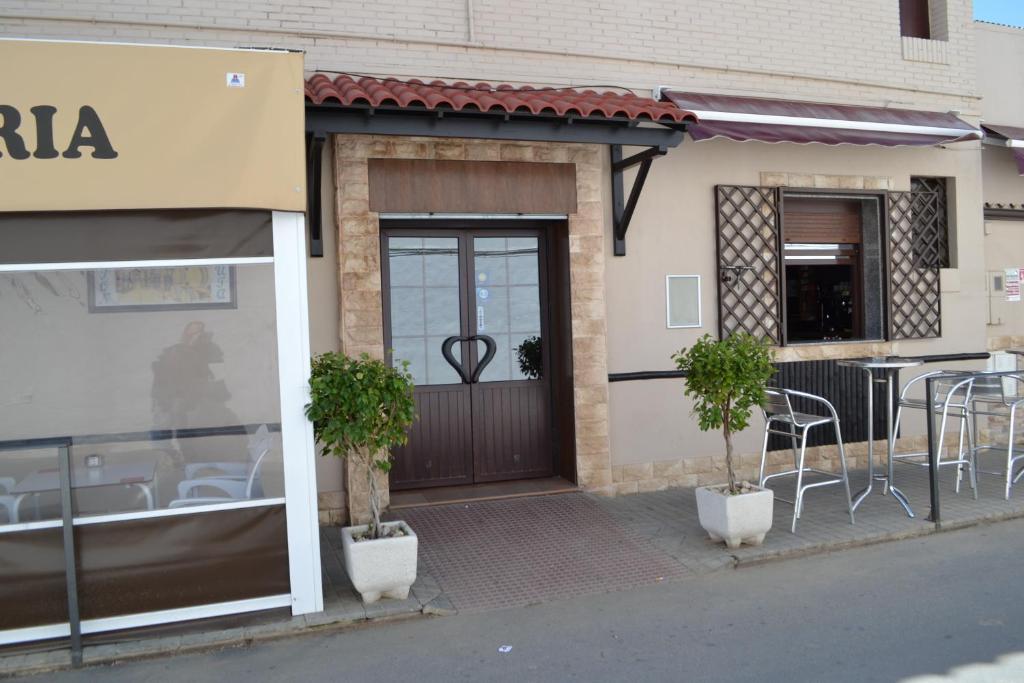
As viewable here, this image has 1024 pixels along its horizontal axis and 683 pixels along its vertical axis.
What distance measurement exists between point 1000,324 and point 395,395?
7971 millimetres

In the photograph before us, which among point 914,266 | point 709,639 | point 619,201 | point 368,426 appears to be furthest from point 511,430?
point 914,266

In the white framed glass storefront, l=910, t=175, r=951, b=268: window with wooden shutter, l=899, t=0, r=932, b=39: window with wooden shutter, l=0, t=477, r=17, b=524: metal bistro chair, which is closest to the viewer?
the white framed glass storefront

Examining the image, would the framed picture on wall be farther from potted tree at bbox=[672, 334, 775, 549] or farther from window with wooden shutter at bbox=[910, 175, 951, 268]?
window with wooden shutter at bbox=[910, 175, 951, 268]

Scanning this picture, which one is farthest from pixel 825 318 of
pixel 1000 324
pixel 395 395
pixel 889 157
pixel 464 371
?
pixel 395 395

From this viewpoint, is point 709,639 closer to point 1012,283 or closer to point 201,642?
point 201,642

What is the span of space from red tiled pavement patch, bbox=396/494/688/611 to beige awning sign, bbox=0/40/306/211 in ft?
8.43

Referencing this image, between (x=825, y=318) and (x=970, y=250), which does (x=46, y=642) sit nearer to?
(x=825, y=318)

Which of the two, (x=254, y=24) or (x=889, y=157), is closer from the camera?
(x=254, y=24)

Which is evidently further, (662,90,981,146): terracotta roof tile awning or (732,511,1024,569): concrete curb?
(662,90,981,146): terracotta roof tile awning

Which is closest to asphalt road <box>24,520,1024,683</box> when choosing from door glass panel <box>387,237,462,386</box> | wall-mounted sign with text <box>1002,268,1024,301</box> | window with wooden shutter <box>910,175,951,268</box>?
door glass panel <box>387,237,462,386</box>

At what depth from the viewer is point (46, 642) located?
175 inches

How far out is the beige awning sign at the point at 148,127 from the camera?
4383 millimetres

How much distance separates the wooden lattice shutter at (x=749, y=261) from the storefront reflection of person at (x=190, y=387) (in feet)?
14.5

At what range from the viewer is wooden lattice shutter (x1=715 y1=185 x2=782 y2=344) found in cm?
791
